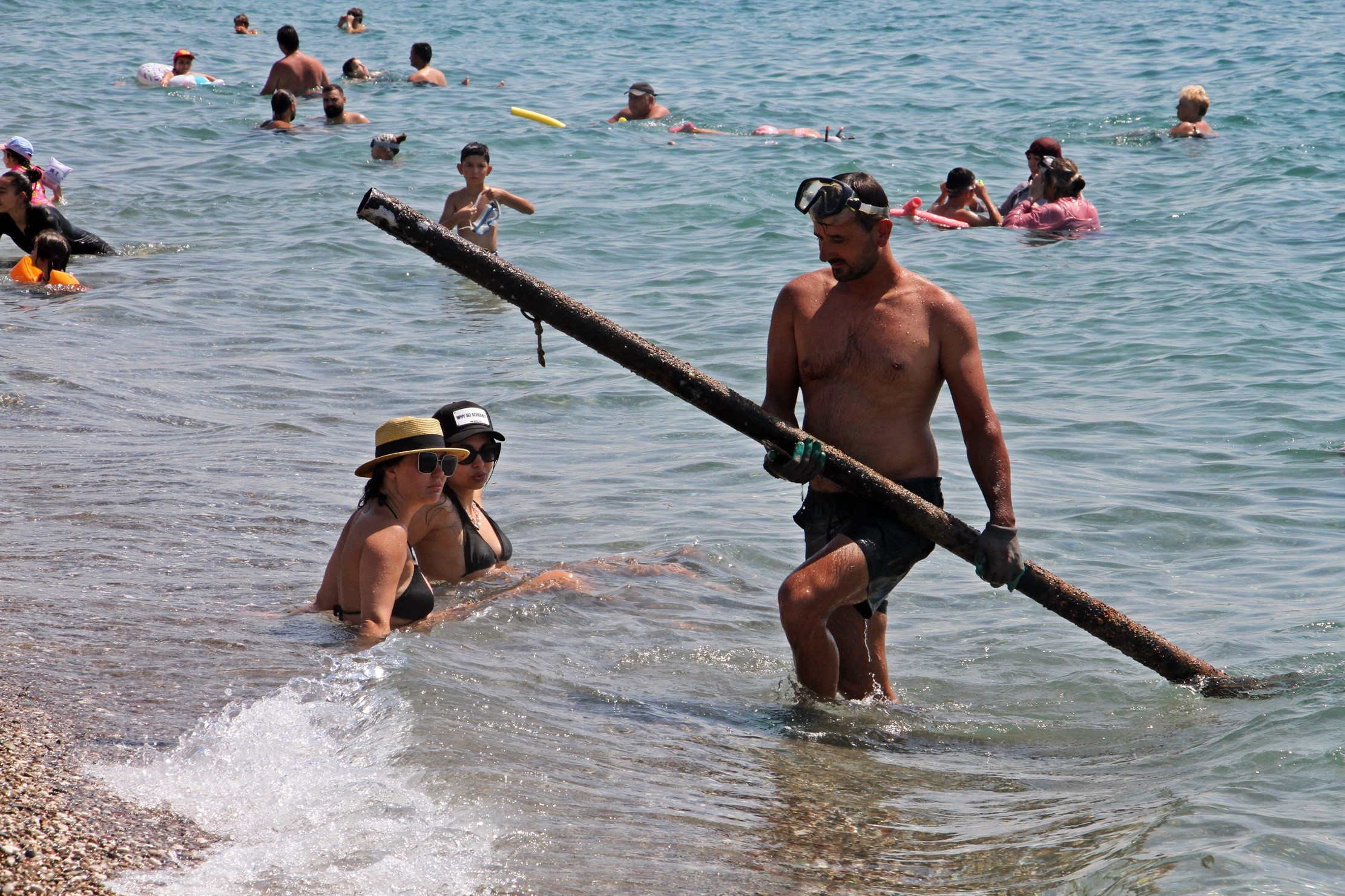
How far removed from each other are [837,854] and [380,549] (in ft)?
7.27

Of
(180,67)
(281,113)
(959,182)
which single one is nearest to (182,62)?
(180,67)

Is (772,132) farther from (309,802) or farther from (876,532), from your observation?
(309,802)

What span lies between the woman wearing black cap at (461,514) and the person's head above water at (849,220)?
2.00 meters

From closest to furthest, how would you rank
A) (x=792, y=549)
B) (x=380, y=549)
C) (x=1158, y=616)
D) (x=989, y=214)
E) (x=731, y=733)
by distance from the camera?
(x=731, y=733) < (x=380, y=549) < (x=1158, y=616) < (x=792, y=549) < (x=989, y=214)

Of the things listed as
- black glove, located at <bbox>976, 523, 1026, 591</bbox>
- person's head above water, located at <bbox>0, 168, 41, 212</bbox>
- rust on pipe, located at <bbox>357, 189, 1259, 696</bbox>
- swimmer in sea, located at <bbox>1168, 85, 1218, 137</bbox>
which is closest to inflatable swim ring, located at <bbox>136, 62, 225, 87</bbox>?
person's head above water, located at <bbox>0, 168, 41, 212</bbox>

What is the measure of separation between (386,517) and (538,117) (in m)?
16.3

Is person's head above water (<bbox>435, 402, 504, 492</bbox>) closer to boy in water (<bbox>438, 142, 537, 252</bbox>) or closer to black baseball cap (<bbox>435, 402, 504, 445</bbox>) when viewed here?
black baseball cap (<bbox>435, 402, 504, 445</bbox>)

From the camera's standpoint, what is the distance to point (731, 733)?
4824mm

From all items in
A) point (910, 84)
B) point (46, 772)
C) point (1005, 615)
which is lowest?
A: point (1005, 615)

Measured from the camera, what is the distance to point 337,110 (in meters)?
21.0

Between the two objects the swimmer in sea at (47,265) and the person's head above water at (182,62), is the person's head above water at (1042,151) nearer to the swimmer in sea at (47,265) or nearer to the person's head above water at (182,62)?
the swimmer in sea at (47,265)

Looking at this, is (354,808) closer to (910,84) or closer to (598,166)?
(598,166)

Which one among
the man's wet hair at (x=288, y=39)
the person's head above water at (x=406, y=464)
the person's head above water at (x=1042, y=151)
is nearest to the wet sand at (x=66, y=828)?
the person's head above water at (x=406, y=464)

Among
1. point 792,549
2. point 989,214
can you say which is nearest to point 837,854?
point 792,549
